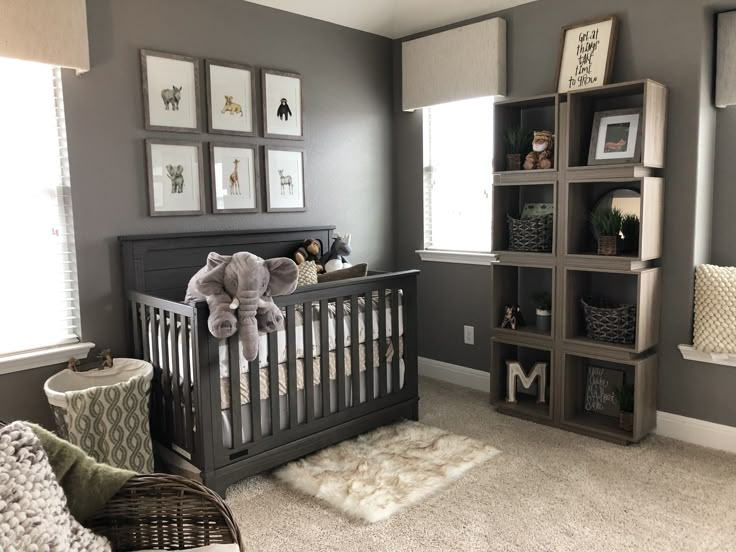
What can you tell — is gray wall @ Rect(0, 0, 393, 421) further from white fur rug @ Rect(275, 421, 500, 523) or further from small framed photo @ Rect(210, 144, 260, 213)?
white fur rug @ Rect(275, 421, 500, 523)

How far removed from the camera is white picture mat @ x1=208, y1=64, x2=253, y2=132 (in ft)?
9.98

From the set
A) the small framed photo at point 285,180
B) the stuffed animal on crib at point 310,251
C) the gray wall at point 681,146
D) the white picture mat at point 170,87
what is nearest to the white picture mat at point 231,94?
the white picture mat at point 170,87

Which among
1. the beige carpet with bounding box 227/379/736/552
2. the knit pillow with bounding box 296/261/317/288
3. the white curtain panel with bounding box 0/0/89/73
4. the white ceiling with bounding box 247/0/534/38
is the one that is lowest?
the beige carpet with bounding box 227/379/736/552

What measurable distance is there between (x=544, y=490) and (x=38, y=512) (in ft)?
6.15

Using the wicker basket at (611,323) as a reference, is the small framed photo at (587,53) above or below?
above

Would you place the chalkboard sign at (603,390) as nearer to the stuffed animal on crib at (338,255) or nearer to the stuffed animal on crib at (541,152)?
the stuffed animal on crib at (541,152)

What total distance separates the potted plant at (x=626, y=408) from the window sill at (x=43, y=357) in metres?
2.45

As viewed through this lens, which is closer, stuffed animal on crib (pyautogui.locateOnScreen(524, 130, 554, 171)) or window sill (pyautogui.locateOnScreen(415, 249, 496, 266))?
stuffed animal on crib (pyautogui.locateOnScreen(524, 130, 554, 171))

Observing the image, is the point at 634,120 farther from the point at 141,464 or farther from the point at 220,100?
the point at 141,464

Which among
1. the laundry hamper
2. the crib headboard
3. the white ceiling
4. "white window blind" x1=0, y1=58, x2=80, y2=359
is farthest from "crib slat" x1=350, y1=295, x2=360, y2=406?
the white ceiling

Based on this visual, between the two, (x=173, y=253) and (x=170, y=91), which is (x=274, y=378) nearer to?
(x=173, y=253)

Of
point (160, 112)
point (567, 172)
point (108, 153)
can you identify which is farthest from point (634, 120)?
point (108, 153)

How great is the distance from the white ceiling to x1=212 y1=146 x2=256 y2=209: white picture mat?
813 millimetres

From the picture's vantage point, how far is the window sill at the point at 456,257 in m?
3.62
